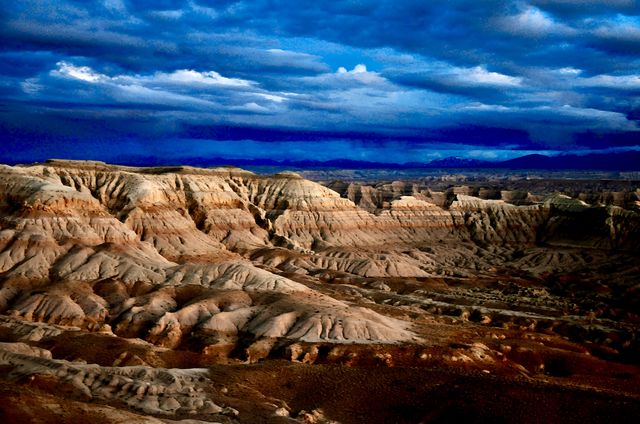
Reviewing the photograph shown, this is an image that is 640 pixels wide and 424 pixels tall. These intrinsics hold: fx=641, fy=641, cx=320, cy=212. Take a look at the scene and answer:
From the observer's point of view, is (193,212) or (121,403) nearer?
(121,403)

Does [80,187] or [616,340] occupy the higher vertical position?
[80,187]

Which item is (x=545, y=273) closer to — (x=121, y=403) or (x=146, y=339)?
(x=146, y=339)

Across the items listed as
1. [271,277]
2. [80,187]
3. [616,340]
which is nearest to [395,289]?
[271,277]

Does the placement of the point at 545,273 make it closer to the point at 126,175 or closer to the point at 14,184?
the point at 126,175

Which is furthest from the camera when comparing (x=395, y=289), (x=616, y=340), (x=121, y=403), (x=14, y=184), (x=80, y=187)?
(x=80, y=187)

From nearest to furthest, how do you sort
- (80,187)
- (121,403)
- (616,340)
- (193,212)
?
(121,403), (616,340), (80,187), (193,212)

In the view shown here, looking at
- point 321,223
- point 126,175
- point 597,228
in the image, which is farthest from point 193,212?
point 597,228
